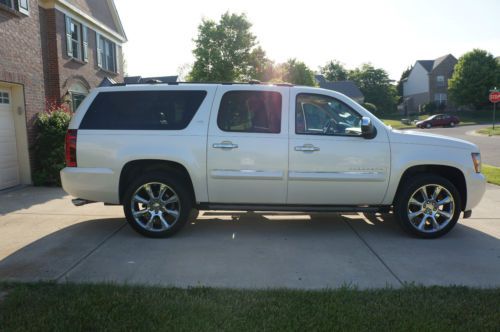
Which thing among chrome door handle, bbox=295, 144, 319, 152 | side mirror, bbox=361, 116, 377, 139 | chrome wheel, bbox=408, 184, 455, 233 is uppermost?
side mirror, bbox=361, 116, 377, 139

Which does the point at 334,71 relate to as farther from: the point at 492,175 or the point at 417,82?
the point at 492,175

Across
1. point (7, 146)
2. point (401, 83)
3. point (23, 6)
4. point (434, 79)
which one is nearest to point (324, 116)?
point (7, 146)

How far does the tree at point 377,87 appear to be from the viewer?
70438 mm

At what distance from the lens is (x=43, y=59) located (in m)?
13.8

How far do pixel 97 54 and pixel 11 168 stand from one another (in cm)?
882

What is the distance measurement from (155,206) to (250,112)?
1.80 meters

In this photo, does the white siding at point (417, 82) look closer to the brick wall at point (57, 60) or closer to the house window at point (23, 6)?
the brick wall at point (57, 60)

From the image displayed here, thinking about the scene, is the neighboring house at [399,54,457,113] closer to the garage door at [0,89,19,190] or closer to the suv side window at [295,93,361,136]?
the garage door at [0,89,19,190]

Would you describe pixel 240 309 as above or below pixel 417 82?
below

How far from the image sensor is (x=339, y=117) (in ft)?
18.2

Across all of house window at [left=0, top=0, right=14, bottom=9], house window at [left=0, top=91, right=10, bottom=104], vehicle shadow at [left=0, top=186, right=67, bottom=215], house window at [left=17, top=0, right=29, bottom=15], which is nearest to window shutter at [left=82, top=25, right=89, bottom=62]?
house window at [left=17, top=0, right=29, bottom=15]

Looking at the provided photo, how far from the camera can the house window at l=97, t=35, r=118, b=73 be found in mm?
17547

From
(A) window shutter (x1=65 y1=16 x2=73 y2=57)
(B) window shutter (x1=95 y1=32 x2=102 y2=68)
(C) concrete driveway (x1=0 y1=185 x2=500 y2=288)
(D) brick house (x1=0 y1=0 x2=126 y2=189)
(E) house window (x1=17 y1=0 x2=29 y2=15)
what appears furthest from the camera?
(B) window shutter (x1=95 y1=32 x2=102 y2=68)

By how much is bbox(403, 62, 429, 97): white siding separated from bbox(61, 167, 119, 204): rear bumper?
229 feet
